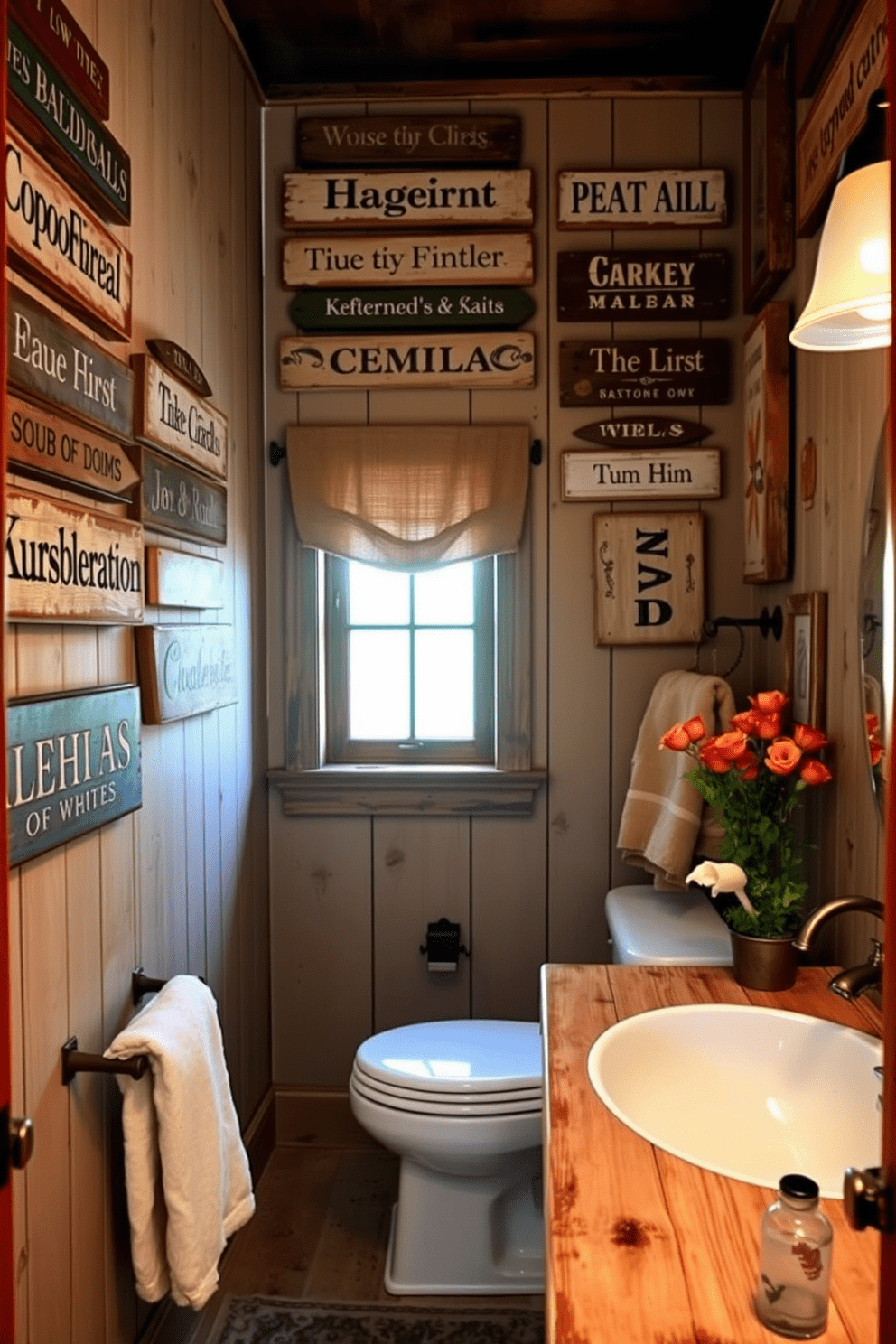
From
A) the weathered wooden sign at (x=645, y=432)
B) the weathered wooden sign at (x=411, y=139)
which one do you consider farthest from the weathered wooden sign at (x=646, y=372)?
the weathered wooden sign at (x=411, y=139)

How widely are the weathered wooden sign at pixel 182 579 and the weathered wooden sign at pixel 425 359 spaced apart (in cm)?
66

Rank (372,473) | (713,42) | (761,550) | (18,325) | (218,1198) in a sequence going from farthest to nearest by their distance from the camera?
1. (372,473)
2. (713,42)
3. (761,550)
4. (218,1198)
5. (18,325)

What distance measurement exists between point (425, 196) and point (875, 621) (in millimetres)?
1595

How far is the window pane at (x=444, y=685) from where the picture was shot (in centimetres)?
263

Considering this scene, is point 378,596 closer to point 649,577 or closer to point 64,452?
point 649,577

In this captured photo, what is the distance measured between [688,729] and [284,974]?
4.52 feet

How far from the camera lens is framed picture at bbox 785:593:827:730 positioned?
178 cm

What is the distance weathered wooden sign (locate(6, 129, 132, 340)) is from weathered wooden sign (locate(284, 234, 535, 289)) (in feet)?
3.29

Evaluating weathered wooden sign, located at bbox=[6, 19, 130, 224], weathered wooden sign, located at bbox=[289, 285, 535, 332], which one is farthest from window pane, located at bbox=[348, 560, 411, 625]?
weathered wooden sign, located at bbox=[6, 19, 130, 224]

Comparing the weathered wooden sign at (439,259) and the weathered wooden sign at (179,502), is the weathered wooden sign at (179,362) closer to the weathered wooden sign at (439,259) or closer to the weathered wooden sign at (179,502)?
the weathered wooden sign at (179,502)

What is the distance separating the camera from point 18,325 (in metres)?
1.19

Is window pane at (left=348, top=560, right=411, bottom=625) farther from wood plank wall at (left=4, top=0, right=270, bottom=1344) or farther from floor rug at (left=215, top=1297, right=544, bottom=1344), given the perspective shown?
floor rug at (left=215, top=1297, right=544, bottom=1344)

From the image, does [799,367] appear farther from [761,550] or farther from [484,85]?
[484,85]

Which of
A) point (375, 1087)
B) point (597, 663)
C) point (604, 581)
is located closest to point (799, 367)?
point (604, 581)
